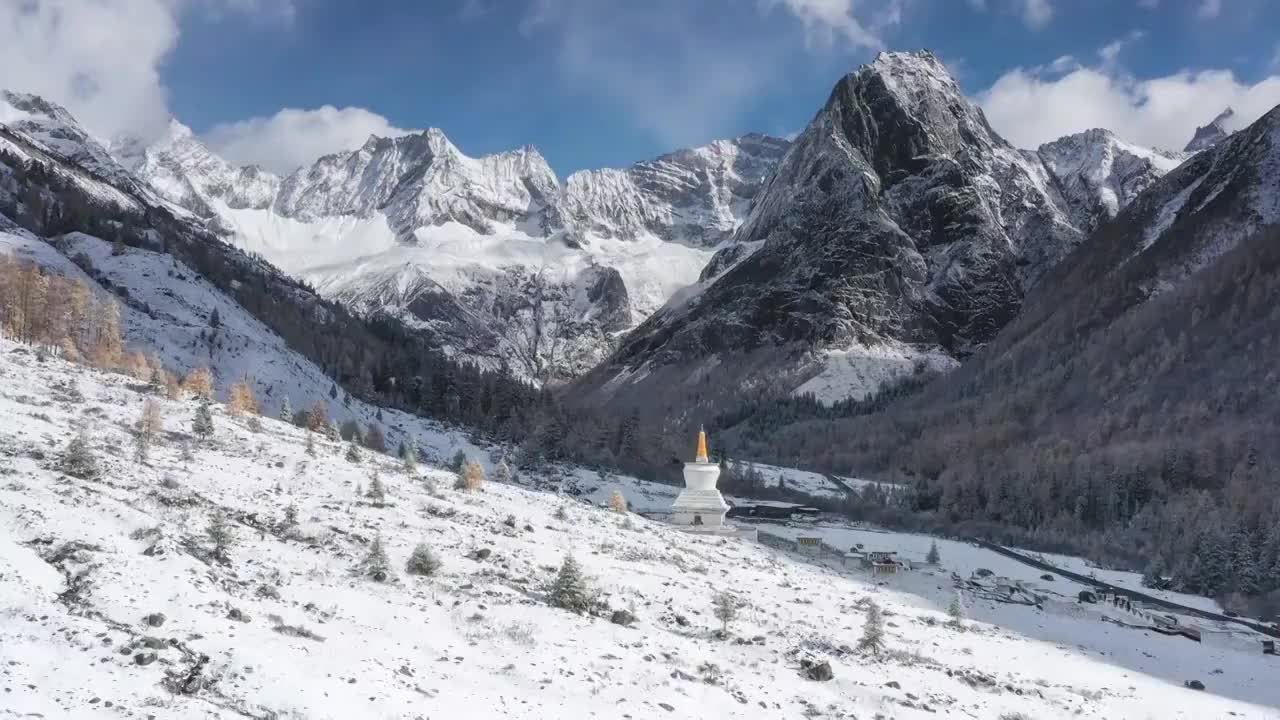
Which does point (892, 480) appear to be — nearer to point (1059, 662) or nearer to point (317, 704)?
point (1059, 662)

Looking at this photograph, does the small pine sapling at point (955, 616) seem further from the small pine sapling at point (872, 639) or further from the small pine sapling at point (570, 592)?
the small pine sapling at point (570, 592)

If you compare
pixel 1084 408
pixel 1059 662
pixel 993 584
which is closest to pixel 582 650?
pixel 1059 662

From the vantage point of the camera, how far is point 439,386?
14650cm

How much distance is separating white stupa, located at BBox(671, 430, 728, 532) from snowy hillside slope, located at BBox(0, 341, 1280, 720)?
14.1 metres

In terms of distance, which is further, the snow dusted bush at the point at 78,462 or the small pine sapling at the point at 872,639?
the snow dusted bush at the point at 78,462

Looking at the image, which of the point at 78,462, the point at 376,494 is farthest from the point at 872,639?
the point at 78,462

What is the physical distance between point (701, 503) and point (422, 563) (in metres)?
33.0

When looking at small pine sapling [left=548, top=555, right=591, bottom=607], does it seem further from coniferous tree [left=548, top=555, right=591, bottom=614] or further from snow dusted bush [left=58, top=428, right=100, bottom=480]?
snow dusted bush [left=58, top=428, right=100, bottom=480]

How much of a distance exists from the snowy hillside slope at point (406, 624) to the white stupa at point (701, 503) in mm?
14065

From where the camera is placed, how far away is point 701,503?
60969mm

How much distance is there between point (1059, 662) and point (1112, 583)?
42991mm

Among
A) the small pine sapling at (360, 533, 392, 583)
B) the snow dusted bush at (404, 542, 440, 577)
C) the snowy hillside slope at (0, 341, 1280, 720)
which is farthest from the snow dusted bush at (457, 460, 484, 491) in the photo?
the small pine sapling at (360, 533, 392, 583)

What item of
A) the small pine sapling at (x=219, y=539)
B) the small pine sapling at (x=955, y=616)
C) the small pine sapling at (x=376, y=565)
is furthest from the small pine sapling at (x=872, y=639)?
the small pine sapling at (x=219, y=539)

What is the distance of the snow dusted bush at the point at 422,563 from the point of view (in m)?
30.0
